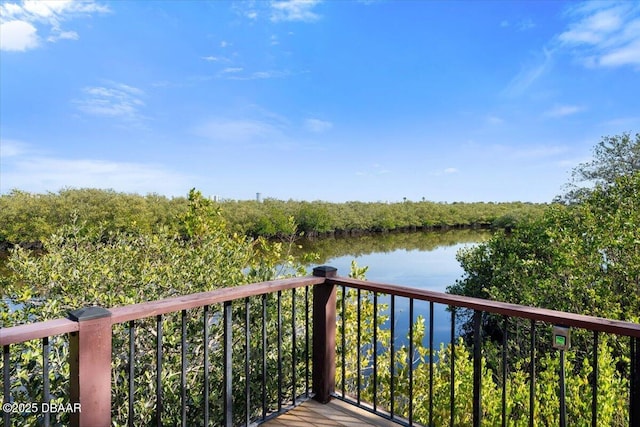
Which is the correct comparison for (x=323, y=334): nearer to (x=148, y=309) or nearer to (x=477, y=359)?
(x=477, y=359)

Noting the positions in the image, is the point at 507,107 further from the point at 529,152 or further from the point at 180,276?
the point at 180,276

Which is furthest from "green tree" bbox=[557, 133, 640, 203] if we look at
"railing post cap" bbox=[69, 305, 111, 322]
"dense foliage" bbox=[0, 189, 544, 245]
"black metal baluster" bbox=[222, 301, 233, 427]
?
"railing post cap" bbox=[69, 305, 111, 322]

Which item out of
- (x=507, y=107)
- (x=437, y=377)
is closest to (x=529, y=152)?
(x=507, y=107)

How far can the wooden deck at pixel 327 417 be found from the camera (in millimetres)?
2248

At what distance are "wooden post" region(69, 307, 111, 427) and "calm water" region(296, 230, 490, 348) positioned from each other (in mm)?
7829

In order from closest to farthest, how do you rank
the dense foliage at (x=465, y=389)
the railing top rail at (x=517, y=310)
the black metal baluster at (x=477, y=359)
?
1. the railing top rail at (x=517, y=310)
2. the black metal baluster at (x=477, y=359)
3. the dense foliage at (x=465, y=389)

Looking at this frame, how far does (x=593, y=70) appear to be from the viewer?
1048 centimetres

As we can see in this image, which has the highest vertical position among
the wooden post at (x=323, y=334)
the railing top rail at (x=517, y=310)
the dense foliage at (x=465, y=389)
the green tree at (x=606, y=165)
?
the green tree at (x=606, y=165)

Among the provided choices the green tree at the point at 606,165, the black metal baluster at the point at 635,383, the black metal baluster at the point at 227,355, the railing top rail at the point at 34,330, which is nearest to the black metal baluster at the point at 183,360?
the black metal baluster at the point at 227,355

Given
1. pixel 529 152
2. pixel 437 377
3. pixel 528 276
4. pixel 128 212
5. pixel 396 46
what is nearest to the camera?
pixel 437 377

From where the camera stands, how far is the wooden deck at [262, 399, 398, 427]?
225 cm

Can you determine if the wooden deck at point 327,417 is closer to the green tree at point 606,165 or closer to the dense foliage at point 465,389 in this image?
the dense foliage at point 465,389

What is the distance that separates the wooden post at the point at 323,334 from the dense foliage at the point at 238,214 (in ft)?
9.33

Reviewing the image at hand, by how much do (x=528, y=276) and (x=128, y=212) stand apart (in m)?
15.4
